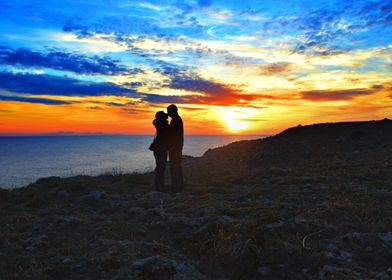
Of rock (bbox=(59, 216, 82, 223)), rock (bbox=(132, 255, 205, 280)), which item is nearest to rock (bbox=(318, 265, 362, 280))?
rock (bbox=(132, 255, 205, 280))

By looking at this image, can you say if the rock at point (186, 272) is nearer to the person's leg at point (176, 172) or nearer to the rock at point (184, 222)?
the rock at point (184, 222)

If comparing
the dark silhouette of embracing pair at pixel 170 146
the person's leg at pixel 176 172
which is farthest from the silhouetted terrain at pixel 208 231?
the dark silhouette of embracing pair at pixel 170 146

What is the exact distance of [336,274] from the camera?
18.5 ft

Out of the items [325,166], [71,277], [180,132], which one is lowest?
[71,277]

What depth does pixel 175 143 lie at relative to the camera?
548 inches

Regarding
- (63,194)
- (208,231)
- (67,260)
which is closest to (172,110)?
(63,194)

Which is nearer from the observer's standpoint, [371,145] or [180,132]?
[180,132]

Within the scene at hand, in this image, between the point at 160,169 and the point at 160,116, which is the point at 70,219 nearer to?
the point at 160,169

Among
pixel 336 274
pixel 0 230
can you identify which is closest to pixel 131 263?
pixel 336 274

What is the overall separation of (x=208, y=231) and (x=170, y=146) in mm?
6719

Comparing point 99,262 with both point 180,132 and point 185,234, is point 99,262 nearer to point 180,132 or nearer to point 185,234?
point 185,234

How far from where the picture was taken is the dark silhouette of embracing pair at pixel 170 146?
13812 mm

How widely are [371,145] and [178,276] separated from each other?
81.8 feet

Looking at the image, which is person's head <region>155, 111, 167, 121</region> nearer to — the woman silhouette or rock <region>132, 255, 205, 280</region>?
the woman silhouette
